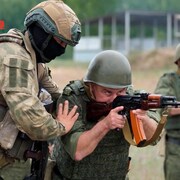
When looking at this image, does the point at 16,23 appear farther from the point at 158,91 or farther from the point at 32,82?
the point at 32,82

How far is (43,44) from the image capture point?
3.92m

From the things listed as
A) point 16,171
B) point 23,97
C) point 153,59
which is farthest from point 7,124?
point 153,59

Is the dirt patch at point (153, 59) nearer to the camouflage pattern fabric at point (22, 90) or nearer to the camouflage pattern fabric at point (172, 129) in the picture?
the camouflage pattern fabric at point (172, 129)

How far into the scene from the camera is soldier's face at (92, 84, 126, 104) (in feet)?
13.7

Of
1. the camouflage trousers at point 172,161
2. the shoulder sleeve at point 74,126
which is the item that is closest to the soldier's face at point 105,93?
the shoulder sleeve at point 74,126

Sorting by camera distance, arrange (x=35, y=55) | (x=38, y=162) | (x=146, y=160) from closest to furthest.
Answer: (x=35, y=55) → (x=38, y=162) → (x=146, y=160)

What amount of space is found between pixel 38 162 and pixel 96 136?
0.51 metres

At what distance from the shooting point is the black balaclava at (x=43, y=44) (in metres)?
3.93

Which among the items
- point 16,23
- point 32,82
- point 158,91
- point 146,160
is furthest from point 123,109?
point 146,160

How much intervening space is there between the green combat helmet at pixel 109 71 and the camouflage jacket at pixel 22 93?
52cm

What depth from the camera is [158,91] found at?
6.63 meters

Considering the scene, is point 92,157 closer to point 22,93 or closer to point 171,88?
point 22,93

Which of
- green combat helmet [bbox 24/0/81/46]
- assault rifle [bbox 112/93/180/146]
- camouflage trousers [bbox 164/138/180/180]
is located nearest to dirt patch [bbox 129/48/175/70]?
camouflage trousers [bbox 164/138/180/180]

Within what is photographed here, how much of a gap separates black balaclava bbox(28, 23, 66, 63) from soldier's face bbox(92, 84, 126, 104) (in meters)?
0.40
